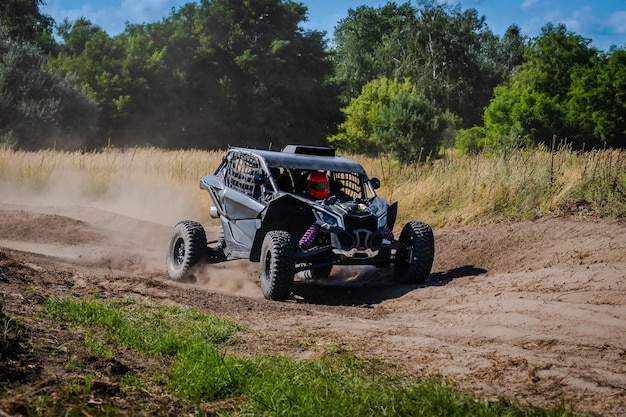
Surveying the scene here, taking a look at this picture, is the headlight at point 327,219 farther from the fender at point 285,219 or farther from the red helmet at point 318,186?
the red helmet at point 318,186

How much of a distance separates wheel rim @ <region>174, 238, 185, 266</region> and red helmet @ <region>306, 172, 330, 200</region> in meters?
2.57

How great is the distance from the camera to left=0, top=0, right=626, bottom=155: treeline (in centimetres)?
4153

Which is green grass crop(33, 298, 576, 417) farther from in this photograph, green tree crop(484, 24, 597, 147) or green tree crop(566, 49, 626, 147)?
green tree crop(566, 49, 626, 147)

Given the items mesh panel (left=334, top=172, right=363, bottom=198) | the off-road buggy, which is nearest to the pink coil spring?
the off-road buggy

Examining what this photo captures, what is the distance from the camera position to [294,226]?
469 inches

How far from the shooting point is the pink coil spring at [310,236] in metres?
11.2

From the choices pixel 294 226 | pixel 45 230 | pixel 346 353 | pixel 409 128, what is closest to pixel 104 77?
pixel 409 128

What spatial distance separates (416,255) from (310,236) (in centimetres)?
161

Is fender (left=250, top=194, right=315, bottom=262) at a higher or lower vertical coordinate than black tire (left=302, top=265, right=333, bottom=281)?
higher

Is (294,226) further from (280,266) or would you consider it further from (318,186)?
(280,266)

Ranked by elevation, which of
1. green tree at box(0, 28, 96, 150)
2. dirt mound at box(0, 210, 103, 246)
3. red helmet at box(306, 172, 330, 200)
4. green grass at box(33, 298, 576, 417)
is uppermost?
green tree at box(0, 28, 96, 150)

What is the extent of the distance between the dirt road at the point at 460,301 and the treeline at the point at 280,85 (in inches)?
880

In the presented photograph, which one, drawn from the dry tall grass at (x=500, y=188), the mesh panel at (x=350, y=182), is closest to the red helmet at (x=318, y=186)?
the mesh panel at (x=350, y=182)

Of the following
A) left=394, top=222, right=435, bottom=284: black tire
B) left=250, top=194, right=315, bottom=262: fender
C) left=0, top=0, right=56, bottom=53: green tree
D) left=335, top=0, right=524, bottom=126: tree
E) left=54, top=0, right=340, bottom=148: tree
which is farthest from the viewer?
left=335, top=0, right=524, bottom=126: tree
